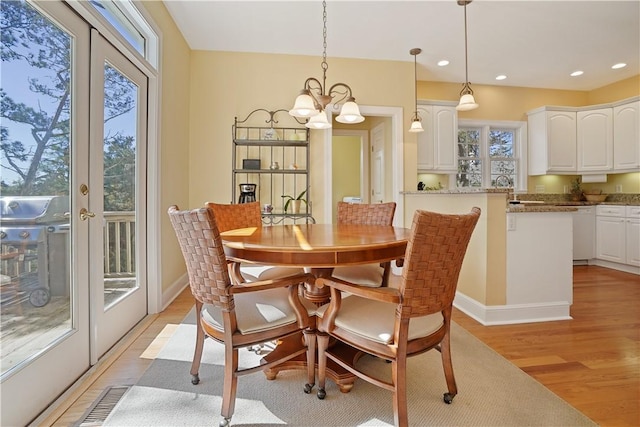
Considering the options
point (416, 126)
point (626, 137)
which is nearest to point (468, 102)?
point (416, 126)

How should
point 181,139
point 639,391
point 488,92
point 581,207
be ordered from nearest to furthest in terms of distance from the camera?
point 639,391, point 181,139, point 581,207, point 488,92

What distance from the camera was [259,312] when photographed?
1.39 m

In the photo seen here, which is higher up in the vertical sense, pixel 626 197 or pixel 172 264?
pixel 626 197

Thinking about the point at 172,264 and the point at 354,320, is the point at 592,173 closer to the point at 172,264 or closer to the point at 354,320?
the point at 354,320

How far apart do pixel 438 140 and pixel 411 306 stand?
3853 millimetres

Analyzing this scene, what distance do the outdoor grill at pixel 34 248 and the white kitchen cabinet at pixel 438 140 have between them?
4.06 m

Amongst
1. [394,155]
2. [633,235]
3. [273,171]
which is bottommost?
[633,235]

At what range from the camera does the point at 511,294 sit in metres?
2.49

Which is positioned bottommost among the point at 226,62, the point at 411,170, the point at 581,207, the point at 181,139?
the point at 581,207

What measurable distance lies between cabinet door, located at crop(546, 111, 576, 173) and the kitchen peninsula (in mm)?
3012

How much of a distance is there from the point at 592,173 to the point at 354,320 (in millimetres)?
5622

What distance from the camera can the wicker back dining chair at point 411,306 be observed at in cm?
115

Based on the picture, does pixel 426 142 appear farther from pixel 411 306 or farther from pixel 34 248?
pixel 34 248

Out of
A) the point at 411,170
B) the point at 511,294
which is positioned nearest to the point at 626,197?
the point at 411,170
